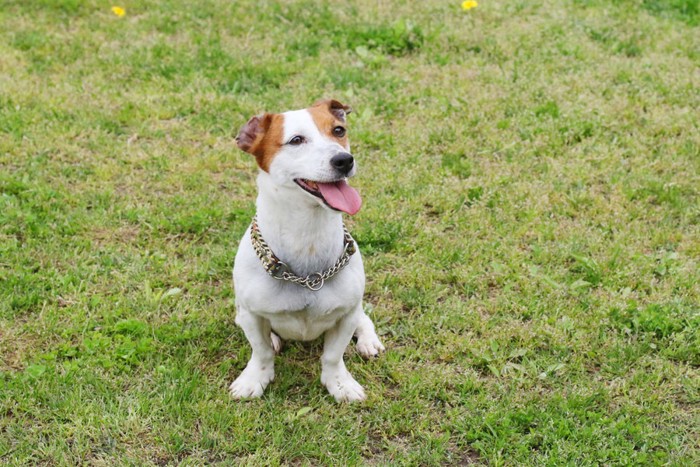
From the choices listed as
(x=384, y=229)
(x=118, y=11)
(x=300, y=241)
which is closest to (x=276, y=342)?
(x=300, y=241)

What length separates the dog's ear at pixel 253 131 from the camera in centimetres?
376

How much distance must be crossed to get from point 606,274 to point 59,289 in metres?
3.59

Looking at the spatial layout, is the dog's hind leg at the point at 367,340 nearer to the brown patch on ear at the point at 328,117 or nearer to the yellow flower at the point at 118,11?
the brown patch on ear at the point at 328,117

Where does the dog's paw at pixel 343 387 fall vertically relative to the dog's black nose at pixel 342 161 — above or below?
below

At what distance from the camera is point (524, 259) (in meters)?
5.31

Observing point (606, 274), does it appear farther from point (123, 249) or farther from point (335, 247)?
point (123, 249)

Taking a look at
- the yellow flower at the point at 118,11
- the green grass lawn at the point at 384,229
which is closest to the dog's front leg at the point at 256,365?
the green grass lawn at the point at 384,229

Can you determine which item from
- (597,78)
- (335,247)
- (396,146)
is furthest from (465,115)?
(335,247)

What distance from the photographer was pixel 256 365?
13.6 feet

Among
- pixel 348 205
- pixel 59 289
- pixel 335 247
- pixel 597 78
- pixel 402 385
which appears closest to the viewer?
pixel 348 205

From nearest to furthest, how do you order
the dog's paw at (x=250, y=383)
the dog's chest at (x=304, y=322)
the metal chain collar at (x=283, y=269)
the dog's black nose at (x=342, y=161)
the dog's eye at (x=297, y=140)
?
the dog's black nose at (x=342, y=161) → the dog's eye at (x=297, y=140) → the metal chain collar at (x=283, y=269) → the dog's chest at (x=304, y=322) → the dog's paw at (x=250, y=383)

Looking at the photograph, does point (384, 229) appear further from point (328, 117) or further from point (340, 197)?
point (340, 197)

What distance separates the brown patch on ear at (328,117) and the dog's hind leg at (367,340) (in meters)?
1.19

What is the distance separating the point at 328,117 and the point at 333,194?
18.1 inches
